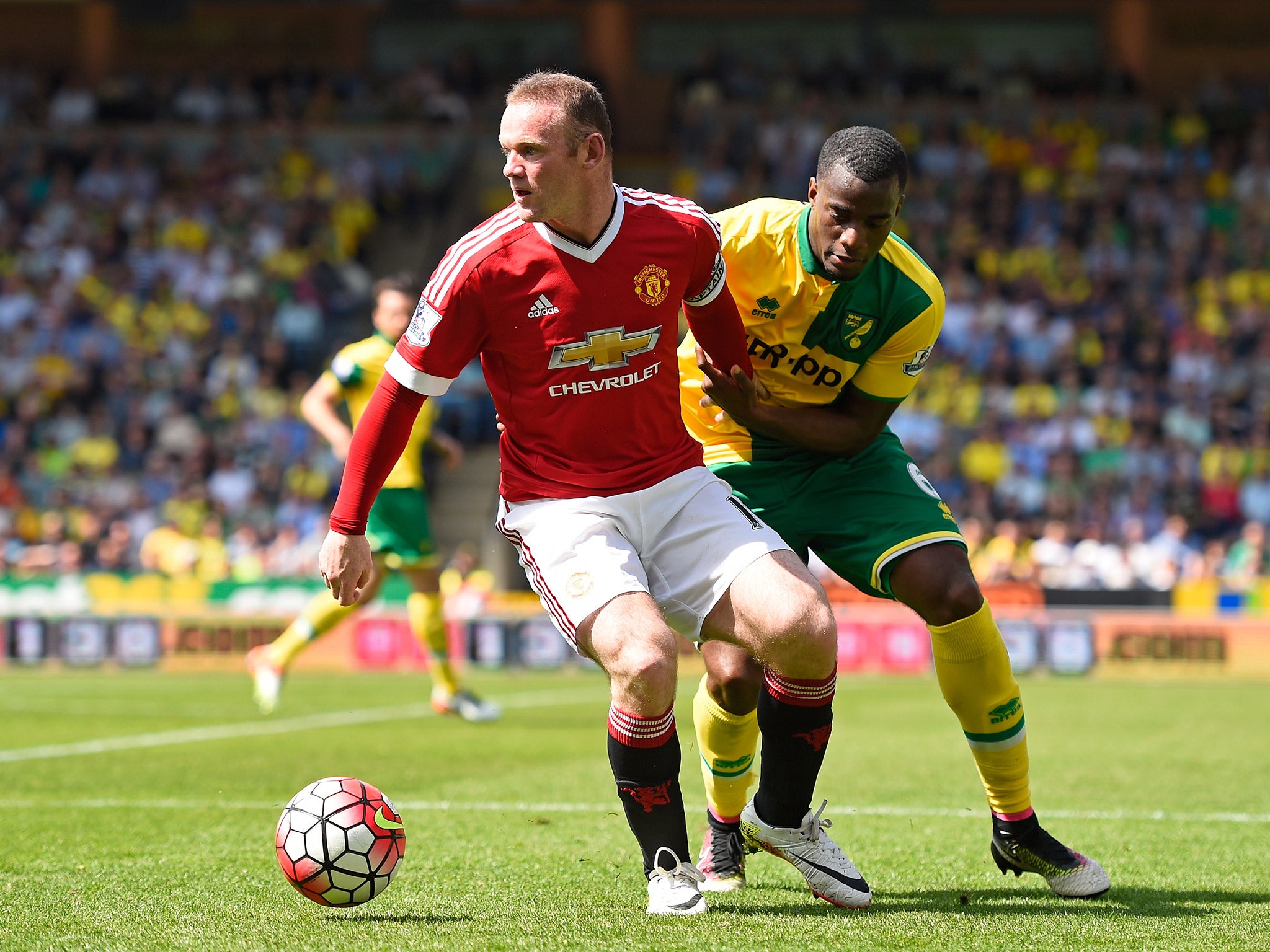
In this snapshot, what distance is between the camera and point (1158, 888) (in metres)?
4.88

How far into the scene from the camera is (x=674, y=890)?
14.2 ft

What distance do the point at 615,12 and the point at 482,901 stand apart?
77.9 feet

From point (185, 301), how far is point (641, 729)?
19870mm

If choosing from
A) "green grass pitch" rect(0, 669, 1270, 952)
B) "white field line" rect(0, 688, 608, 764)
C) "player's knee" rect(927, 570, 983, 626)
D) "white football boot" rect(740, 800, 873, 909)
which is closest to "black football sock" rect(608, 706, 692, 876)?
"green grass pitch" rect(0, 669, 1270, 952)

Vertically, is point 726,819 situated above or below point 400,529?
above

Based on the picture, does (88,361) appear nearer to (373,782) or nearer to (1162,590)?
(1162,590)

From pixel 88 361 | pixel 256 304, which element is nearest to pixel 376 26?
pixel 256 304

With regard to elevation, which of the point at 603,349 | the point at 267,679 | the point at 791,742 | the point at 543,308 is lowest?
the point at 267,679

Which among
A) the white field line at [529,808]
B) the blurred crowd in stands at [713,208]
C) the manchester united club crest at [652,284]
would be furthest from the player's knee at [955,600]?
the blurred crowd in stands at [713,208]

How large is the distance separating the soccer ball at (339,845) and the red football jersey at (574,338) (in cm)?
101

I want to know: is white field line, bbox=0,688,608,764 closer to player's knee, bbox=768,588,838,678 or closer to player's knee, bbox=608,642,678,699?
player's knee, bbox=608,642,678,699

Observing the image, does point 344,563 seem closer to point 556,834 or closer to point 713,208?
point 556,834

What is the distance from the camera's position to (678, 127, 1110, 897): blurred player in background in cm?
484

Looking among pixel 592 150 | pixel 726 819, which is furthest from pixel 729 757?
Result: pixel 592 150
